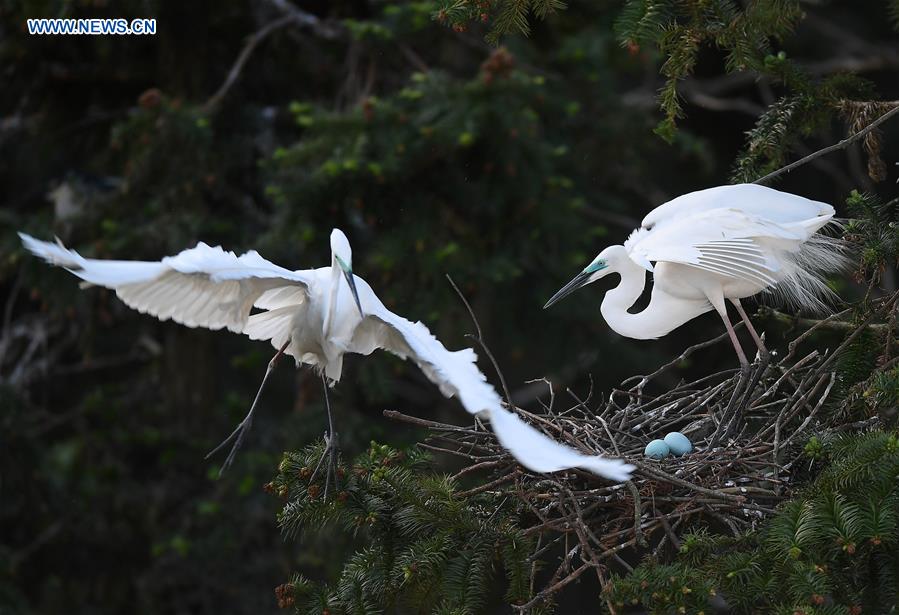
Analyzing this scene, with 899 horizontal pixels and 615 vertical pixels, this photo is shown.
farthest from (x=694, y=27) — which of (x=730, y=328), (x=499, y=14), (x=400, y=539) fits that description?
(x=400, y=539)

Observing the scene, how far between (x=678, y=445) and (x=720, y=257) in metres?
0.65

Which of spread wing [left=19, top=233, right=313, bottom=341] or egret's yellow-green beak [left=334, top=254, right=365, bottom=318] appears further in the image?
egret's yellow-green beak [left=334, top=254, right=365, bottom=318]

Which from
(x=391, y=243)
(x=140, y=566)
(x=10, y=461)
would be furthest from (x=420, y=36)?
(x=140, y=566)

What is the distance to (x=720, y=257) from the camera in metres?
3.72

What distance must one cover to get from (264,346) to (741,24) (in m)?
4.09

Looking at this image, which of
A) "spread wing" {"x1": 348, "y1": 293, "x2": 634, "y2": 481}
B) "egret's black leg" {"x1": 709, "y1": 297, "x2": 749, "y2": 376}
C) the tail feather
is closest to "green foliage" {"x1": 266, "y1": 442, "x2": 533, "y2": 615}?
"spread wing" {"x1": 348, "y1": 293, "x2": 634, "y2": 481}

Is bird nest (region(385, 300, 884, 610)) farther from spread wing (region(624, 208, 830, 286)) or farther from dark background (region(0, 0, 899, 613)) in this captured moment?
dark background (region(0, 0, 899, 613))

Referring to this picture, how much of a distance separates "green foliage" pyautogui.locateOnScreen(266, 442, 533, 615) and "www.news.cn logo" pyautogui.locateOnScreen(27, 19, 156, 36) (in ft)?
12.0

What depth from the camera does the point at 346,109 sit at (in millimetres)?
6219

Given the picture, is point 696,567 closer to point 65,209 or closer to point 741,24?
point 741,24

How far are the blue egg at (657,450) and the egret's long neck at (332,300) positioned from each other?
106cm

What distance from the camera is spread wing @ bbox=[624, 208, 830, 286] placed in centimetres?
370

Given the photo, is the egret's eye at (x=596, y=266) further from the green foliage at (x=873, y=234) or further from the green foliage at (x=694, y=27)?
the green foliage at (x=873, y=234)

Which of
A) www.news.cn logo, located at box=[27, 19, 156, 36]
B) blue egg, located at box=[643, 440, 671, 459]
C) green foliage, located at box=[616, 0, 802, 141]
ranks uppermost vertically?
green foliage, located at box=[616, 0, 802, 141]
